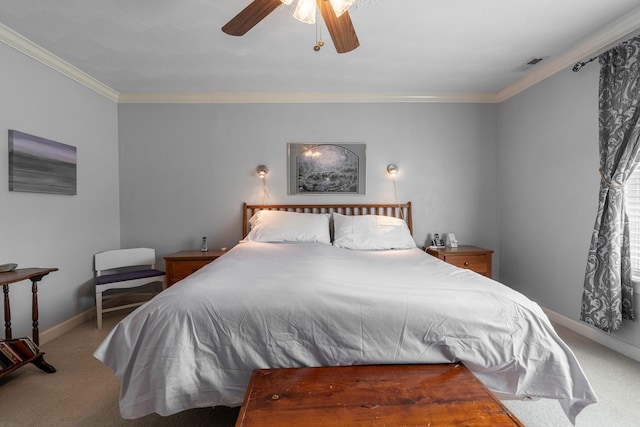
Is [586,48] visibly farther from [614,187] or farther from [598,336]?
[598,336]

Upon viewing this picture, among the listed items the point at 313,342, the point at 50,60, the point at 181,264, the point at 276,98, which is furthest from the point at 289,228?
the point at 50,60

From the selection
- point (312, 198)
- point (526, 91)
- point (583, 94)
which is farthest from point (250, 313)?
point (526, 91)

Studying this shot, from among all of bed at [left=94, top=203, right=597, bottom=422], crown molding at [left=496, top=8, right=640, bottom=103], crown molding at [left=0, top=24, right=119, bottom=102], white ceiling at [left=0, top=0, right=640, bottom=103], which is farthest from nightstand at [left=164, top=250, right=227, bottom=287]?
crown molding at [left=496, top=8, right=640, bottom=103]

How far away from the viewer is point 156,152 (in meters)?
3.77

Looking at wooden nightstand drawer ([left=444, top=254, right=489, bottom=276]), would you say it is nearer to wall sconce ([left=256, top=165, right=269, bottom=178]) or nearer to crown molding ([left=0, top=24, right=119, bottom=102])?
wall sconce ([left=256, top=165, right=269, bottom=178])

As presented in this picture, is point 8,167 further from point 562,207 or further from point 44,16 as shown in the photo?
point 562,207

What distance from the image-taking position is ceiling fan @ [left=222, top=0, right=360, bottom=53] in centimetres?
163

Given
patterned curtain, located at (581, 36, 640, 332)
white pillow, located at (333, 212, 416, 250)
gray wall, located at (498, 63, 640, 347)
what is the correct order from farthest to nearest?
1. white pillow, located at (333, 212, 416, 250)
2. gray wall, located at (498, 63, 640, 347)
3. patterned curtain, located at (581, 36, 640, 332)

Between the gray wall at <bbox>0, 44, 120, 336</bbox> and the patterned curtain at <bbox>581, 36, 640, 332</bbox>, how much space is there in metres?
4.68

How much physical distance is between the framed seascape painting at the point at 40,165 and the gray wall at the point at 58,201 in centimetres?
6

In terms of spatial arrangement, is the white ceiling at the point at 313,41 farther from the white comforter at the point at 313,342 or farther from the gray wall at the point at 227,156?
the white comforter at the point at 313,342

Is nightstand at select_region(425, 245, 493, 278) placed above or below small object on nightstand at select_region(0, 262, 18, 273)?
below

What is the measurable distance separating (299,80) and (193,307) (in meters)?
2.73

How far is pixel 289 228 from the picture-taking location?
3248 millimetres
